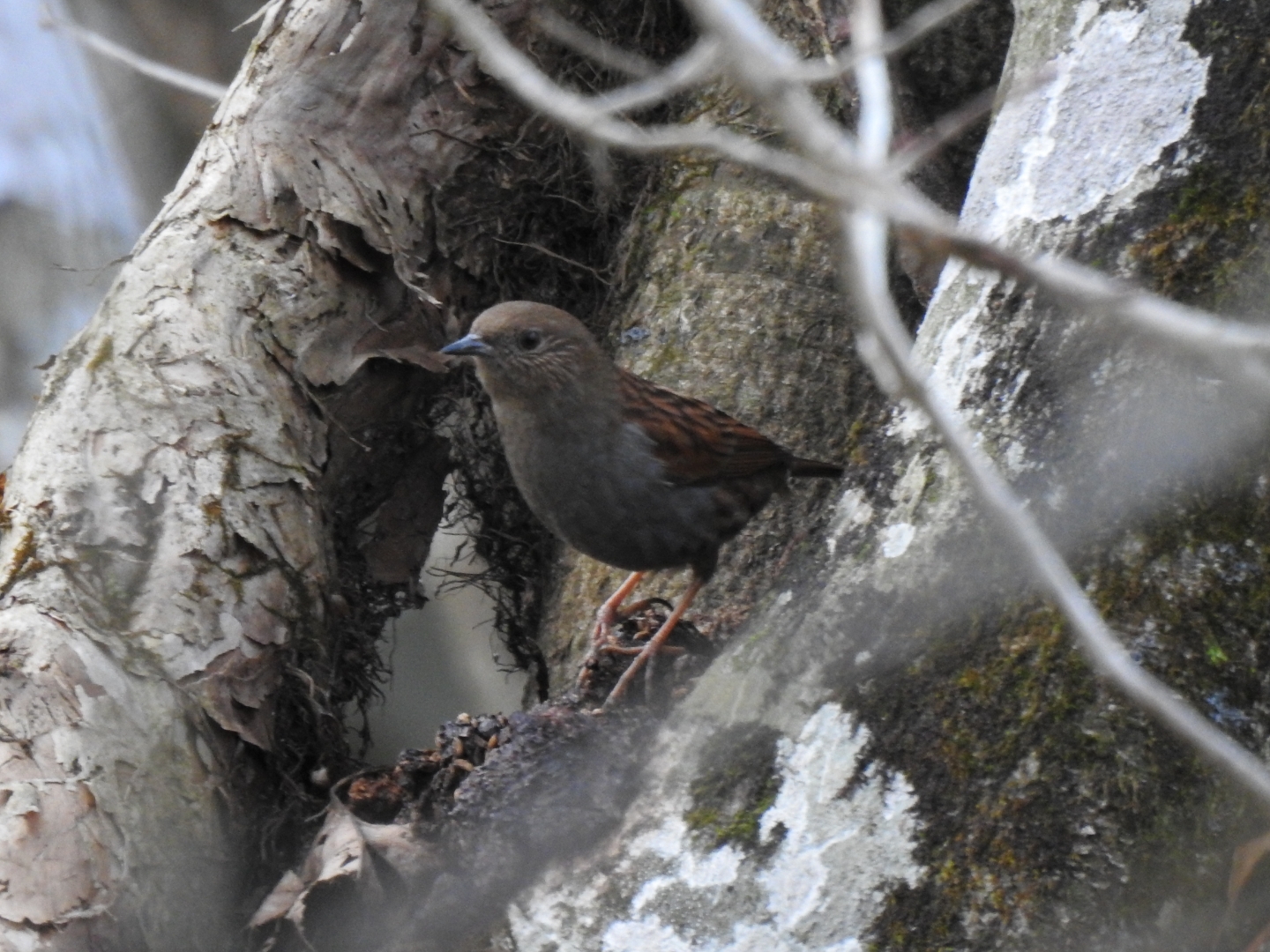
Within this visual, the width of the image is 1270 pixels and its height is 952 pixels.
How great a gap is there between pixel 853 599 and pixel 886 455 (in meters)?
0.41

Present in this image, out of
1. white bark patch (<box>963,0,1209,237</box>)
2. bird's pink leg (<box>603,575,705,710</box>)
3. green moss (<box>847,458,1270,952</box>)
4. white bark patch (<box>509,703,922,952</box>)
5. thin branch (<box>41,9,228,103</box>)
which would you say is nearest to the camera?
green moss (<box>847,458,1270,952</box>)

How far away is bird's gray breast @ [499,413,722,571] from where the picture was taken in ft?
13.6

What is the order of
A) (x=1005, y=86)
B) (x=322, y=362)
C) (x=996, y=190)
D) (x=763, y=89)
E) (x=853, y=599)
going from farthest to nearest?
(x=322, y=362)
(x=1005, y=86)
(x=996, y=190)
(x=853, y=599)
(x=763, y=89)

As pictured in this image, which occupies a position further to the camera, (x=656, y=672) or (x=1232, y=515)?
(x=656, y=672)

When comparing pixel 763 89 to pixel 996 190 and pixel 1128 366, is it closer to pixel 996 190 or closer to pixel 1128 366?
pixel 1128 366

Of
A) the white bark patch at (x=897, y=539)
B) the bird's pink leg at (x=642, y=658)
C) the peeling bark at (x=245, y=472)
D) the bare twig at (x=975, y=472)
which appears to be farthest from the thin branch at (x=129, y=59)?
the bare twig at (x=975, y=472)

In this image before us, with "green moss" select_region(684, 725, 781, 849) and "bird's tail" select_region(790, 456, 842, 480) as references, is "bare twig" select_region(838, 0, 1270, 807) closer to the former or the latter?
"green moss" select_region(684, 725, 781, 849)

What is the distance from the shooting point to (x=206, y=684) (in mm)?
3664

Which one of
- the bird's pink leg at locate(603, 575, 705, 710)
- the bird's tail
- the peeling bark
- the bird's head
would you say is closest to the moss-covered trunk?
the bird's pink leg at locate(603, 575, 705, 710)

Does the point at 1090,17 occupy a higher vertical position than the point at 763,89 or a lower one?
higher

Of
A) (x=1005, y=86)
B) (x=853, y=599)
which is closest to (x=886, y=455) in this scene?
(x=853, y=599)

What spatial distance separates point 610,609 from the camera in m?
4.34

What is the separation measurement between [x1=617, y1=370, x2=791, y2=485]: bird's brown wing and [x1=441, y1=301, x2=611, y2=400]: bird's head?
0.21 metres

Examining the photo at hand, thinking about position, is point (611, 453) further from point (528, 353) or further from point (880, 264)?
point (880, 264)
